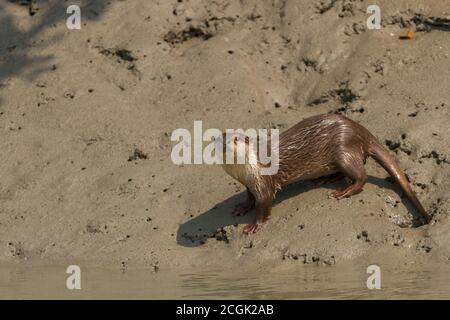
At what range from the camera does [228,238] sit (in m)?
7.73

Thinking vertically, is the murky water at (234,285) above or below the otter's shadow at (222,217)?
below

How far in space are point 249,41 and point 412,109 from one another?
6.49 ft

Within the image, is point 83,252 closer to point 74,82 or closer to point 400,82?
point 74,82

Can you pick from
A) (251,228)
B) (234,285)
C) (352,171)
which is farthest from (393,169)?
(234,285)

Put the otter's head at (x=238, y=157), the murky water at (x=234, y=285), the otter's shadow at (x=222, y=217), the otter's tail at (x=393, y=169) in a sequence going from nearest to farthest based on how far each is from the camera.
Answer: the murky water at (x=234, y=285)
the otter's tail at (x=393, y=169)
the otter's head at (x=238, y=157)
the otter's shadow at (x=222, y=217)

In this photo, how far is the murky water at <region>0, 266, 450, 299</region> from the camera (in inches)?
247

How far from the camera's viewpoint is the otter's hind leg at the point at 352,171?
302 inches

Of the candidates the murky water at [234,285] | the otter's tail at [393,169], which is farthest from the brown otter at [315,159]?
the murky water at [234,285]

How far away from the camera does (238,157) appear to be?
765cm

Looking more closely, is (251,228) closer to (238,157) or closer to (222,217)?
(222,217)

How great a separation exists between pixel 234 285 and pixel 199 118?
8.53 ft

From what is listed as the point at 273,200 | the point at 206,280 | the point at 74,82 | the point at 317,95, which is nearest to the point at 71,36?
the point at 74,82

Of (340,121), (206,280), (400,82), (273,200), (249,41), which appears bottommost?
(206,280)

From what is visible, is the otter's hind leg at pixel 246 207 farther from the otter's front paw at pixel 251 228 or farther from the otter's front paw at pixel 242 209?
the otter's front paw at pixel 251 228
